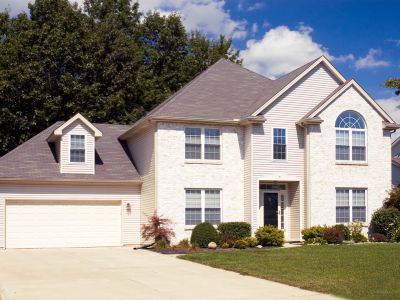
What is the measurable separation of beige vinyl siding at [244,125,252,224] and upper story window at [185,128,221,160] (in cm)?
129

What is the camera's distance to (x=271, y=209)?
1195 inches

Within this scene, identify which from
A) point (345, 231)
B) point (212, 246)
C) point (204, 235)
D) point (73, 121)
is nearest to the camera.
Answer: point (212, 246)

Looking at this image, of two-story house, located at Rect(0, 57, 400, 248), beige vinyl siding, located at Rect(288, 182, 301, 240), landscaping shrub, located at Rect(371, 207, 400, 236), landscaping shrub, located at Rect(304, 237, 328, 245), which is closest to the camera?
landscaping shrub, located at Rect(304, 237, 328, 245)

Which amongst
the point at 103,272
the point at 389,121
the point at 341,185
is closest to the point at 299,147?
the point at 341,185

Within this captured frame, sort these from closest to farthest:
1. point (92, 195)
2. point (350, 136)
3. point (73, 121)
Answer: point (73, 121) → point (92, 195) → point (350, 136)

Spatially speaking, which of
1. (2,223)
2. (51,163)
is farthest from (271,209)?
(2,223)

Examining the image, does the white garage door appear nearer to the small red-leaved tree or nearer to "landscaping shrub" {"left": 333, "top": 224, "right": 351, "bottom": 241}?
the small red-leaved tree

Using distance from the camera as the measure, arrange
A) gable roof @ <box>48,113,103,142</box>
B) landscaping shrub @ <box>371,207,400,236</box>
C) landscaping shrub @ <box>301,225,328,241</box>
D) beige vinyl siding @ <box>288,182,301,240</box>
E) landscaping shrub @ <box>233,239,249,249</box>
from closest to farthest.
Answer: landscaping shrub @ <box>233,239,249,249</box>, landscaping shrub @ <box>301,225,328,241</box>, gable roof @ <box>48,113,103,142</box>, landscaping shrub @ <box>371,207,400,236</box>, beige vinyl siding @ <box>288,182,301,240</box>

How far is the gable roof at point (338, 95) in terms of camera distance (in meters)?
29.6

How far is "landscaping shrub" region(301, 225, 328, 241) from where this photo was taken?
28.2 m

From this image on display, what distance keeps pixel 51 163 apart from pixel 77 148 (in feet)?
4.66

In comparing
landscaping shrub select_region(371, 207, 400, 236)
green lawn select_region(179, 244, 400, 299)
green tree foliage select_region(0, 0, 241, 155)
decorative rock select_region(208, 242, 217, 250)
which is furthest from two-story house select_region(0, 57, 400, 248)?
green tree foliage select_region(0, 0, 241, 155)

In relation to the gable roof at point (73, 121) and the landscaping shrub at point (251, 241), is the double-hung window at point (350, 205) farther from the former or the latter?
the gable roof at point (73, 121)

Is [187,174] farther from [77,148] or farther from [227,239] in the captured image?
[77,148]
